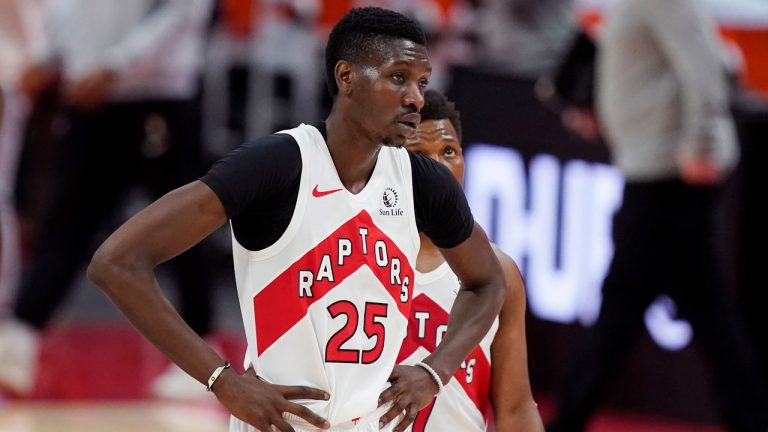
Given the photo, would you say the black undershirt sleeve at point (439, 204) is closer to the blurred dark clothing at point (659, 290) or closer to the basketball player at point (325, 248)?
the basketball player at point (325, 248)

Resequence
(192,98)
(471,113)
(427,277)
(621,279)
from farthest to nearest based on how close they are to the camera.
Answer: (192,98)
(471,113)
(621,279)
(427,277)

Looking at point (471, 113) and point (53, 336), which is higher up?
point (471, 113)

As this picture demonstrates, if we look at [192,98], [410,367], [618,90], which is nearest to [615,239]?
[618,90]

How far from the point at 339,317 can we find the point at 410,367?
24 cm

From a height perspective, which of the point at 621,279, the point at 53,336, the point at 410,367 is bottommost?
the point at 53,336

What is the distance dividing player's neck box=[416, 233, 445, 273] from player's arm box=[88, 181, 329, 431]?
937 millimetres

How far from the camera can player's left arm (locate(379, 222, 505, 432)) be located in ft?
9.16

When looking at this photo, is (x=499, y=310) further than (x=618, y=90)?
No

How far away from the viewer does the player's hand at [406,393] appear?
9.02 feet

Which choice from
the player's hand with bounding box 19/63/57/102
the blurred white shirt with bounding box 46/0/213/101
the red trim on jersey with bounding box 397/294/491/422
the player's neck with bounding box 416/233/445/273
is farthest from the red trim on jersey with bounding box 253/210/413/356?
the player's hand with bounding box 19/63/57/102

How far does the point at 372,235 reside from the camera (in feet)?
8.95

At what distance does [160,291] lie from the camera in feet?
8.18

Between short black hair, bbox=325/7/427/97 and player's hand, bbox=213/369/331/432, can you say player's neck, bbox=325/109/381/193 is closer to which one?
short black hair, bbox=325/7/427/97

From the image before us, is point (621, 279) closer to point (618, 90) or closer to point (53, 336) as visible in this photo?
point (618, 90)
